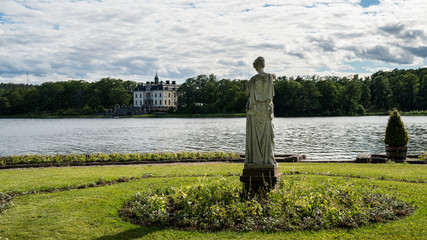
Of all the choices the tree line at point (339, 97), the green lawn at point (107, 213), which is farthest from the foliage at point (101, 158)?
the tree line at point (339, 97)

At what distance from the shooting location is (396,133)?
58.9ft

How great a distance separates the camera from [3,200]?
9.88 meters

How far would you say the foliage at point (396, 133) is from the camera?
17766 mm

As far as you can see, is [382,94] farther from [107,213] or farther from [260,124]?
[107,213]

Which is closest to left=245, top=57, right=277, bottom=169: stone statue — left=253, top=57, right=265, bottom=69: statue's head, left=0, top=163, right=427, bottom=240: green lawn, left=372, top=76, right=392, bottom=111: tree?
left=253, top=57, right=265, bottom=69: statue's head

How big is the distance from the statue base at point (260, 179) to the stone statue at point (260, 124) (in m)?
0.05

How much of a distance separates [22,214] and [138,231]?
3226 mm

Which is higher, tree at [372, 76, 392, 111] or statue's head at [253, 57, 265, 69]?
tree at [372, 76, 392, 111]

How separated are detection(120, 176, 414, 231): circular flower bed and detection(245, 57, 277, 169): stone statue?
2.68 feet

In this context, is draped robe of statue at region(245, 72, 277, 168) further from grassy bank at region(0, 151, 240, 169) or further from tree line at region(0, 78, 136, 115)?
tree line at region(0, 78, 136, 115)

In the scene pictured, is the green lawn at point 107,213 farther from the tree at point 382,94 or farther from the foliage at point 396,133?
the tree at point 382,94

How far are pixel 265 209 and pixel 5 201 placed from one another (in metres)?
6.92

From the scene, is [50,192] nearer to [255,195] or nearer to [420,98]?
[255,195]

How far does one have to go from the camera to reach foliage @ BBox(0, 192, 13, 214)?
30.2ft
